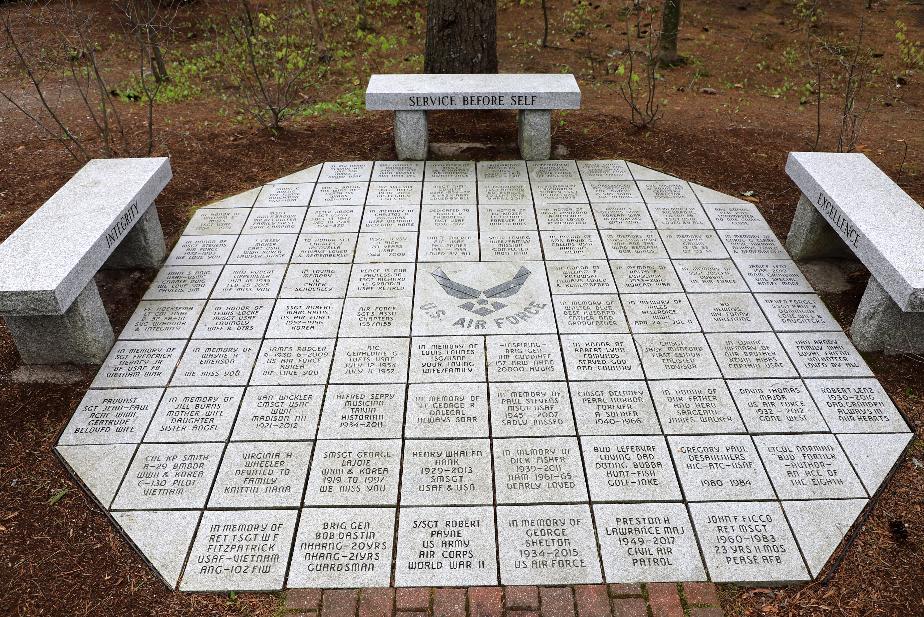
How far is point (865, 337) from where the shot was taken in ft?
16.8

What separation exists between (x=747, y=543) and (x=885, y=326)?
2357mm

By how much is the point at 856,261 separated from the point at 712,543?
3823 mm

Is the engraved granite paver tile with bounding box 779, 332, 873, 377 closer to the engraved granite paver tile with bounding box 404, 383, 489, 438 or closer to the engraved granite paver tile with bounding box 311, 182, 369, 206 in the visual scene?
the engraved granite paver tile with bounding box 404, 383, 489, 438

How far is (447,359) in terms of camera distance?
16.5 ft

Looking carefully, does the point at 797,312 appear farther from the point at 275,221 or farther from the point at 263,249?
the point at 275,221

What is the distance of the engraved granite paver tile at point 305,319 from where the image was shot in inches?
209

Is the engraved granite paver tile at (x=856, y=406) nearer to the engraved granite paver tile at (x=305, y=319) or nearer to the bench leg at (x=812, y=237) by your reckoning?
the bench leg at (x=812, y=237)

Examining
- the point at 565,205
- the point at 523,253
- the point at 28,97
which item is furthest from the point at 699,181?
the point at 28,97

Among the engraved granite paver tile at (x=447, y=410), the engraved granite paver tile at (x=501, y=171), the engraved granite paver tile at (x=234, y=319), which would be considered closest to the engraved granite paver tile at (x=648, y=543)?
the engraved granite paver tile at (x=447, y=410)

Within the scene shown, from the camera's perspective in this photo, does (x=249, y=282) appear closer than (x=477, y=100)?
Yes

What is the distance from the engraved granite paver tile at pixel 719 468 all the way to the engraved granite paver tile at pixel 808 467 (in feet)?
0.26

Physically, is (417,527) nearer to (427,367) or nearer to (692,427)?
(427,367)

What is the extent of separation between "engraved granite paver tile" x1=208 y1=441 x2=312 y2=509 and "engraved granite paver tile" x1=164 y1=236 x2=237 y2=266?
248 centimetres

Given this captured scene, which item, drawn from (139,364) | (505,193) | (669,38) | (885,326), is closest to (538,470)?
(885,326)
